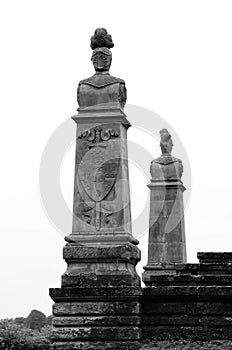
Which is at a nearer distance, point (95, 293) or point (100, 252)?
point (95, 293)

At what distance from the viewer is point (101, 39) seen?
13961 millimetres

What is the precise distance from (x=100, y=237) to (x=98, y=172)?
104cm

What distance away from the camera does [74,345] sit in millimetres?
12523

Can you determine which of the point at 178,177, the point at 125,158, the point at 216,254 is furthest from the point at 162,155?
the point at 125,158

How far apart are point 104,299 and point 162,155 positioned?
7.62m

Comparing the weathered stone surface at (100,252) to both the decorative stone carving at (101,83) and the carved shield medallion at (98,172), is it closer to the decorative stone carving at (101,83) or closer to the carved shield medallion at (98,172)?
the carved shield medallion at (98,172)

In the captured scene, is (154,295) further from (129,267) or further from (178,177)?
(178,177)

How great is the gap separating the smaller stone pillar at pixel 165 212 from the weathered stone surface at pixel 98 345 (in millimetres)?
6948

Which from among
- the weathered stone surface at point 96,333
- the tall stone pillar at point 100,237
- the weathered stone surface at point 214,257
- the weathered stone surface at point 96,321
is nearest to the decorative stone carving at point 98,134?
the tall stone pillar at point 100,237

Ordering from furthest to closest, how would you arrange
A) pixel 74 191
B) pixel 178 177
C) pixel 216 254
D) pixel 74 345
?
pixel 178 177
pixel 216 254
pixel 74 191
pixel 74 345

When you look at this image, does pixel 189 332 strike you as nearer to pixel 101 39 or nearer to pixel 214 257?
pixel 214 257

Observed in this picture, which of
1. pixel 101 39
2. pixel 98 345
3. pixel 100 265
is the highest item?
pixel 101 39

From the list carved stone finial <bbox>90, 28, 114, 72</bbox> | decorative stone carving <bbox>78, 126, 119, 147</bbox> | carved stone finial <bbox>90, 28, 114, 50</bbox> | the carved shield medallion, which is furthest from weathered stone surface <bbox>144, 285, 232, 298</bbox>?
carved stone finial <bbox>90, 28, 114, 50</bbox>

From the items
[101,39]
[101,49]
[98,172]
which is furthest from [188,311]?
[101,39]
